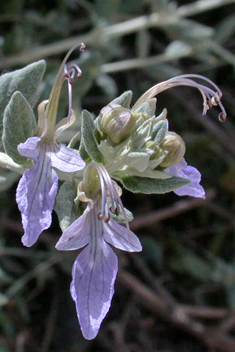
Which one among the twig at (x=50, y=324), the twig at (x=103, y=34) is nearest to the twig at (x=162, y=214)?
the twig at (x=50, y=324)

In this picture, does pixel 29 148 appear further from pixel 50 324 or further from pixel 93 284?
pixel 50 324

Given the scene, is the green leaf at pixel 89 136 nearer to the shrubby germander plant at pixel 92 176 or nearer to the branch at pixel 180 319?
the shrubby germander plant at pixel 92 176

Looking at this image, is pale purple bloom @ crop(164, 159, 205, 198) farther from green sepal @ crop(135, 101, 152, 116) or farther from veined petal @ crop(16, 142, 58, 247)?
veined petal @ crop(16, 142, 58, 247)

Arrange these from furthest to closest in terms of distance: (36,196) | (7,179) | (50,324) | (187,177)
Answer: (50,324)
(7,179)
(187,177)
(36,196)

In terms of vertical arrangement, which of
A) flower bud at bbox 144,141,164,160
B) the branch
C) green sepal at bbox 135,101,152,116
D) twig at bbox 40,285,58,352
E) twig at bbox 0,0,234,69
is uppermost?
green sepal at bbox 135,101,152,116

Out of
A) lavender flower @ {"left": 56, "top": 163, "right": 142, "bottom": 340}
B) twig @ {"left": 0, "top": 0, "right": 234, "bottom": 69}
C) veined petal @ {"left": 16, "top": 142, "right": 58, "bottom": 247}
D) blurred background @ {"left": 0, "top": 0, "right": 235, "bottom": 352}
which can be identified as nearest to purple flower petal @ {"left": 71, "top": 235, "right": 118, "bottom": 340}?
lavender flower @ {"left": 56, "top": 163, "right": 142, "bottom": 340}

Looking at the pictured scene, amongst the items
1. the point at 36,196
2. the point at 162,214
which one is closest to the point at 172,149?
the point at 36,196

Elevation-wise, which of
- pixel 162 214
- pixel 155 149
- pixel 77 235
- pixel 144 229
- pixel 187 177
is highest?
pixel 155 149
